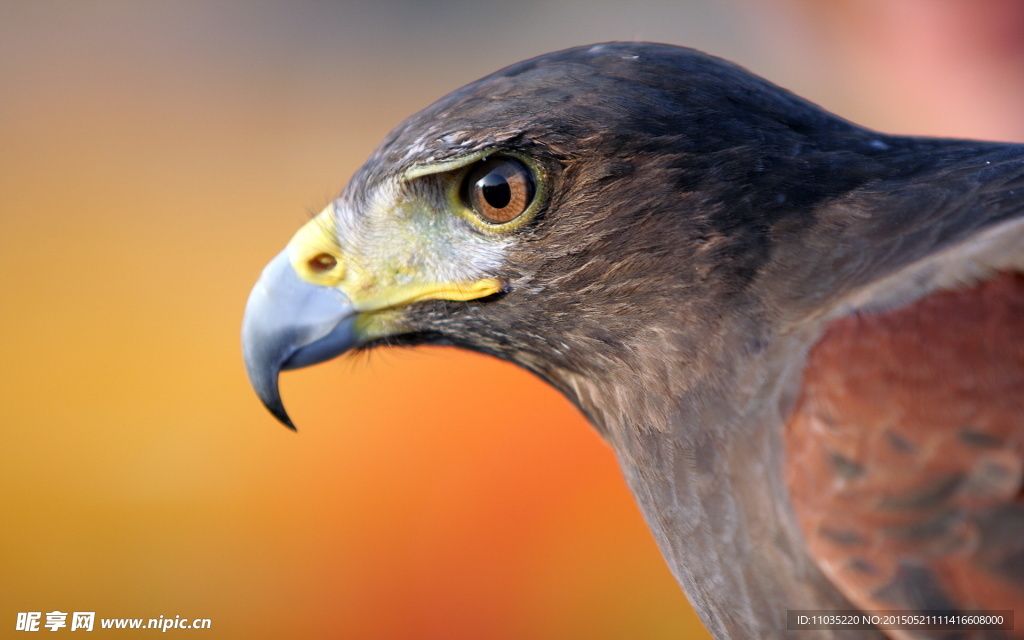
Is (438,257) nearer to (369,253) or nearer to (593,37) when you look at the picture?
(369,253)

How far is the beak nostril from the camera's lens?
139cm

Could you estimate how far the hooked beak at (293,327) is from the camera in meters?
1.35

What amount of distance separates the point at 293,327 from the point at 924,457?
38.6 inches

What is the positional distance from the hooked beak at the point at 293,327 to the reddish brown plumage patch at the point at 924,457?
76 centimetres

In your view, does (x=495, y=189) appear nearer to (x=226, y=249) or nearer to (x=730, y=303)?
(x=730, y=303)

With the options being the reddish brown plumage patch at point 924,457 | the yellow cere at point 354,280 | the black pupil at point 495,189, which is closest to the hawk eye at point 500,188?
the black pupil at point 495,189

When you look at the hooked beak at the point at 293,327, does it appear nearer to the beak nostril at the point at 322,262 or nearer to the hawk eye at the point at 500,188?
the beak nostril at the point at 322,262

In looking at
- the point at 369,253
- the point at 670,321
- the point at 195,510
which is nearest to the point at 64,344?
the point at 195,510

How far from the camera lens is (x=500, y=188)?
1224mm

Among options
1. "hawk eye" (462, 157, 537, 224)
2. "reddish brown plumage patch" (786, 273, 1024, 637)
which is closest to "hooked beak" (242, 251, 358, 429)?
"hawk eye" (462, 157, 537, 224)

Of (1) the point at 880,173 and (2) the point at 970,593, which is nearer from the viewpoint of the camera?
(2) the point at 970,593

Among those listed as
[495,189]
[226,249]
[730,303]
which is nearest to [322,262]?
[495,189]

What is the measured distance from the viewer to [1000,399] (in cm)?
93

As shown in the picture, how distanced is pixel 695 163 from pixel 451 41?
17.5ft
